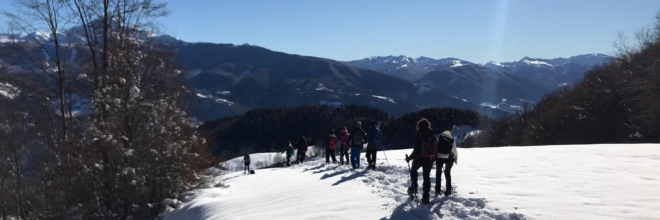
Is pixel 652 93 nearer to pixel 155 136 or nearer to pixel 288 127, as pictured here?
pixel 155 136

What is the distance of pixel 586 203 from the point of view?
8078 millimetres

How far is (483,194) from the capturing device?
9.24 metres

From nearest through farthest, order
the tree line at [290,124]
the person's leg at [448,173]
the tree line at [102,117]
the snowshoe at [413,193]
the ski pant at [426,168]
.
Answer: the ski pant at [426,168], the person's leg at [448,173], the snowshoe at [413,193], the tree line at [102,117], the tree line at [290,124]

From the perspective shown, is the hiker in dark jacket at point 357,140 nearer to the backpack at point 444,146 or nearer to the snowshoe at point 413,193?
the snowshoe at point 413,193

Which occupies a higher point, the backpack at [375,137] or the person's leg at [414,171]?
the backpack at [375,137]

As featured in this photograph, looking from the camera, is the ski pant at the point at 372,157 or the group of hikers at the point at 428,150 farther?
the ski pant at the point at 372,157

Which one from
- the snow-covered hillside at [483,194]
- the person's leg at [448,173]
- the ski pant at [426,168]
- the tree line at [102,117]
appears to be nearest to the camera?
the snow-covered hillside at [483,194]

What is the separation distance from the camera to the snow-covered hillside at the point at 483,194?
314 inches

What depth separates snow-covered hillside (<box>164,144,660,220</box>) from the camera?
26.2ft

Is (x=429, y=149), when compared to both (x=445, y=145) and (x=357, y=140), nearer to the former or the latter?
(x=445, y=145)

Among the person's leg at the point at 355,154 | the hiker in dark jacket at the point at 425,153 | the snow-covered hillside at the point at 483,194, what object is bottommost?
the snow-covered hillside at the point at 483,194

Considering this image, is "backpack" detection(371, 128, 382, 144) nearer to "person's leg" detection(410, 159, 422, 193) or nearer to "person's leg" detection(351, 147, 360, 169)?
"person's leg" detection(351, 147, 360, 169)

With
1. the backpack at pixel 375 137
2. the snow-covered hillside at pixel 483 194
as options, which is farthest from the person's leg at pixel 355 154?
the backpack at pixel 375 137

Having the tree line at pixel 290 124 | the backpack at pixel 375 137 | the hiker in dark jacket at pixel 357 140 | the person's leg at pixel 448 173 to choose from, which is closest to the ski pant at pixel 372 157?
the backpack at pixel 375 137
